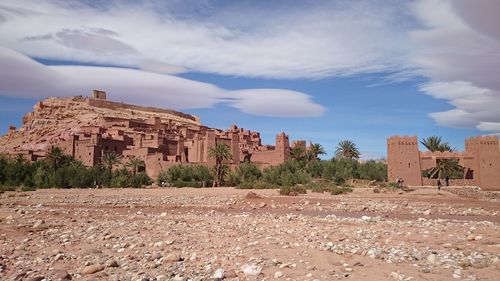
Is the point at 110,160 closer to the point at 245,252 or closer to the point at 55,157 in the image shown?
the point at 55,157

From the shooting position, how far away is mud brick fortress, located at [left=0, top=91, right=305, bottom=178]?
56.9 m

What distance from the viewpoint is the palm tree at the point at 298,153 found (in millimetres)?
57594

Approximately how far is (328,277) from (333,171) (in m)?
41.9

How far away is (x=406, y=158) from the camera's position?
37.6 m

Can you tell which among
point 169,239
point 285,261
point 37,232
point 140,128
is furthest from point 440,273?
point 140,128

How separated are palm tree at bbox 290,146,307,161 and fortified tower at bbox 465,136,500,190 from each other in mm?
24188

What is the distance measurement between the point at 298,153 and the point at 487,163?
25.2 metres

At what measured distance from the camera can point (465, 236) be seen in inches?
392

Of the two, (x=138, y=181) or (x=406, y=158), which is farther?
(x=138, y=181)

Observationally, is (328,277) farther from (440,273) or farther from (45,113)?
(45,113)

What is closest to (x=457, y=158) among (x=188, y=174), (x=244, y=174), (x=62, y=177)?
(x=244, y=174)

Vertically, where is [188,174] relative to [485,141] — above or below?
below

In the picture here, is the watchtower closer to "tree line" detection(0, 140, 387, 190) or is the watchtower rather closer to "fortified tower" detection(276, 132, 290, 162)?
"tree line" detection(0, 140, 387, 190)

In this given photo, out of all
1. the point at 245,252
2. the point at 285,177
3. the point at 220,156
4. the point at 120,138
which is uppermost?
the point at 120,138
